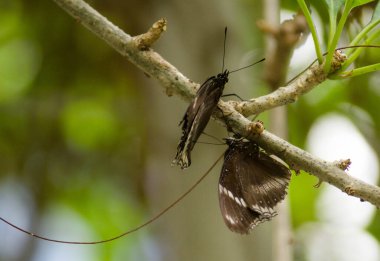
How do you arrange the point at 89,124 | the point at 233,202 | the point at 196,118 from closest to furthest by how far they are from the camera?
the point at 196,118
the point at 233,202
the point at 89,124

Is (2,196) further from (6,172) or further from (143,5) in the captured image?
(143,5)

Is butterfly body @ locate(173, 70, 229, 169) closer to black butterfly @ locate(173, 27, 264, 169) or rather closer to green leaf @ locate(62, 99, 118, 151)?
black butterfly @ locate(173, 27, 264, 169)

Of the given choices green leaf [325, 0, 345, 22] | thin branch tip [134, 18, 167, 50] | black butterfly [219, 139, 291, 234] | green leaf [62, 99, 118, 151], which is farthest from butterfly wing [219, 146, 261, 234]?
green leaf [62, 99, 118, 151]

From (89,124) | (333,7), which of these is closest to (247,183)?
(333,7)

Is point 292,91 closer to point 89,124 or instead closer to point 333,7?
point 333,7

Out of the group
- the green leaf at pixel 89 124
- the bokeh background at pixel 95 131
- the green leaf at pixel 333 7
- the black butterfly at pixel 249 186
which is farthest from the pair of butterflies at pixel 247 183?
the green leaf at pixel 89 124
